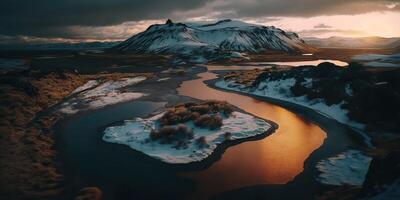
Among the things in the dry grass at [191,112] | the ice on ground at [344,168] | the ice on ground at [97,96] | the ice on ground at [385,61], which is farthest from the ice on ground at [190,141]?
the ice on ground at [385,61]

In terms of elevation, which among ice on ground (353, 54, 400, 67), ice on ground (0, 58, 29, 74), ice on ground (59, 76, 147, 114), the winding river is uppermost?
ice on ground (353, 54, 400, 67)

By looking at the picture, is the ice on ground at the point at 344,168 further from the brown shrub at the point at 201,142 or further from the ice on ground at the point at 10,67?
the ice on ground at the point at 10,67

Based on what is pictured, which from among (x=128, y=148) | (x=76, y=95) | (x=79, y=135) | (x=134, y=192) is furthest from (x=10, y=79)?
(x=134, y=192)

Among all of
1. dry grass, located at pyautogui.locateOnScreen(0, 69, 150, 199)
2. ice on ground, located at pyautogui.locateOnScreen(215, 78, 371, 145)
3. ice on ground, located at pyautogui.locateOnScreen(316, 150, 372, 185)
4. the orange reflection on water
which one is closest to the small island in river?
the orange reflection on water

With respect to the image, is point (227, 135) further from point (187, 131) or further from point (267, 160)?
point (267, 160)

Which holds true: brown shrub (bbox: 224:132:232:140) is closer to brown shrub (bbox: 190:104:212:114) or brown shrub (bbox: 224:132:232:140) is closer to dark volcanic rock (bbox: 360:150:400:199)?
brown shrub (bbox: 190:104:212:114)

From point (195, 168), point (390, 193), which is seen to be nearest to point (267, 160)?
point (195, 168)

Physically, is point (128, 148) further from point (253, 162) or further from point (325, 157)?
point (325, 157)
